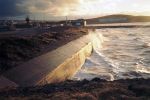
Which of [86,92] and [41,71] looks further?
[41,71]

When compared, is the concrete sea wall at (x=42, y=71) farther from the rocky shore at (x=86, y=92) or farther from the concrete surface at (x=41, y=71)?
the rocky shore at (x=86, y=92)

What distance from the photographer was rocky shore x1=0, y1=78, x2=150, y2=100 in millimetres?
8577

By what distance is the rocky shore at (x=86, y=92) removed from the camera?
8577 millimetres

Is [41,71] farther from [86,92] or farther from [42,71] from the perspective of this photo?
[86,92]

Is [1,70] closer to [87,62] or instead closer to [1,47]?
[1,47]

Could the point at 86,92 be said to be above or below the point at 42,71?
above

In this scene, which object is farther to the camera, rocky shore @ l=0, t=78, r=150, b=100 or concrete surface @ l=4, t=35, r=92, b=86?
concrete surface @ l=4, t=35, r=92, b=86

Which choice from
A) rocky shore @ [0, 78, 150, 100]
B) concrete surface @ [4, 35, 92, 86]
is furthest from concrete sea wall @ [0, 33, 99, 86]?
rocky shore @ [0, 78, 150, 100]

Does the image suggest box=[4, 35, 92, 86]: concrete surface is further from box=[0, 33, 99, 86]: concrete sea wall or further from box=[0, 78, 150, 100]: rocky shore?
box=[0, 78, 150, 100]: rocky shore

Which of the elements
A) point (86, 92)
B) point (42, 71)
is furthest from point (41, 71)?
point (86, 92)

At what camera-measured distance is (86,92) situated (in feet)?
29.9

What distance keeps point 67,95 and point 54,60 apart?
8938 mm

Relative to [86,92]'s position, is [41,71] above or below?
below

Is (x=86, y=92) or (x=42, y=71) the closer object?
(x=86, y=92)
